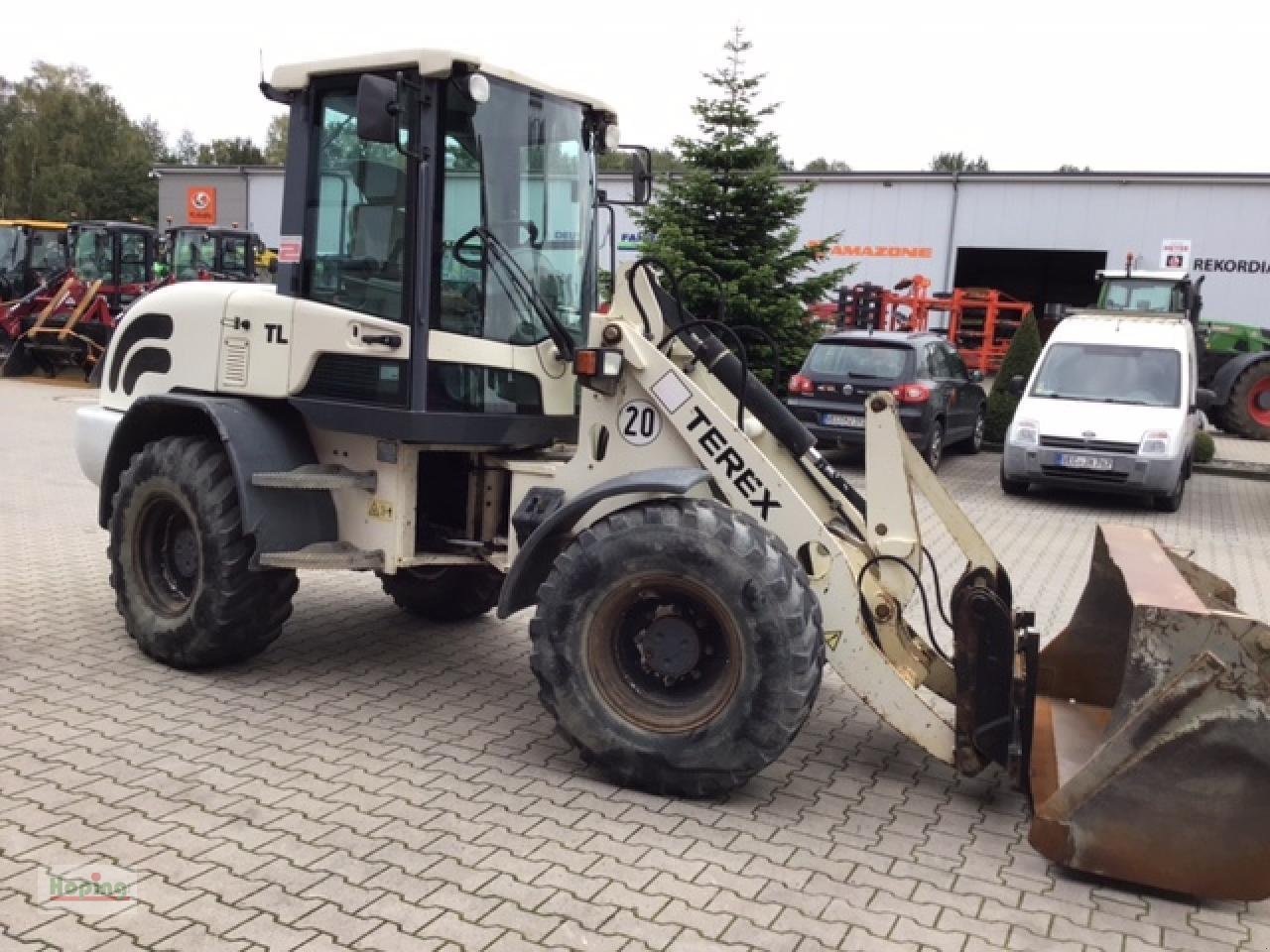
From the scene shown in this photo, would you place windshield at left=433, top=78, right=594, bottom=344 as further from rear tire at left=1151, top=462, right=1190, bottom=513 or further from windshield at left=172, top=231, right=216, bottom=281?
windshield at left=172, top=231, right=216, bottom=281

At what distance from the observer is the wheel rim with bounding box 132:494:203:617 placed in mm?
5707

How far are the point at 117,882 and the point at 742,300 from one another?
10697 millimetres

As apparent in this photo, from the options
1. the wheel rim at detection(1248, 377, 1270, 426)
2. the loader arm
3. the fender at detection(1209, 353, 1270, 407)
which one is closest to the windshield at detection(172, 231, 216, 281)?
the fender at detection(1209, 353, 1270, 407)

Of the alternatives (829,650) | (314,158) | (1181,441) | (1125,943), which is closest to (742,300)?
(1181,441)

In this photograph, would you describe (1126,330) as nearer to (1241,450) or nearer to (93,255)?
(1241,450)

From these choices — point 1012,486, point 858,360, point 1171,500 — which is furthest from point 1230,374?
point 858,360

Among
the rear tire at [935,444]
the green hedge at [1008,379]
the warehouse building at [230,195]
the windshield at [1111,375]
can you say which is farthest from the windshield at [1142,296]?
the warehouse building at [230,195]

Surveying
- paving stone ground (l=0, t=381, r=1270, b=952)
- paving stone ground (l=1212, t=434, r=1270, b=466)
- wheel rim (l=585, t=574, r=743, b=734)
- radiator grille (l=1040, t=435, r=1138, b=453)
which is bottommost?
paving stone ground (l=0, t=381, r=1270, b=952)

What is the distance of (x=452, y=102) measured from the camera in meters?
4.86

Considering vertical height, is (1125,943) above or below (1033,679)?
below

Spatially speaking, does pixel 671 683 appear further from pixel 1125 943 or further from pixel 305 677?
pixel 305 677

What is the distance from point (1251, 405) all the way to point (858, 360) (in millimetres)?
9796

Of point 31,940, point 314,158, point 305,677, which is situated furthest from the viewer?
point 305,677

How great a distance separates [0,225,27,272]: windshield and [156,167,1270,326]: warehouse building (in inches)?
496
